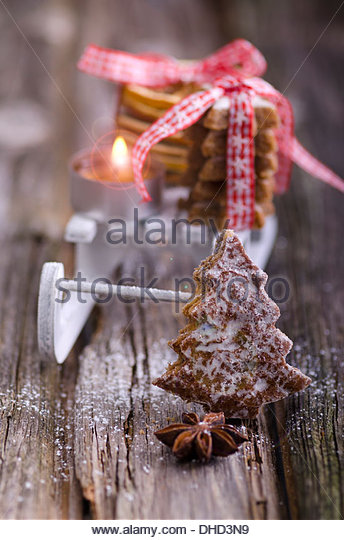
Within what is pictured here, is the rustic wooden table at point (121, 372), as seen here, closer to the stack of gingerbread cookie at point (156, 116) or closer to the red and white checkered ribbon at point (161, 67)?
the stack of gingerbread cookie at point (156, 116)

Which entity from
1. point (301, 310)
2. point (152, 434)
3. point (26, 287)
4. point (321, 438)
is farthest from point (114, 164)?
point (321, 438)

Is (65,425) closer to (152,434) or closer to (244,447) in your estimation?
(152,434)

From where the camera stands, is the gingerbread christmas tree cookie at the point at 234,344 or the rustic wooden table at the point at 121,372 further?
the gingerbread christmas tree cookie at the point at 234,344

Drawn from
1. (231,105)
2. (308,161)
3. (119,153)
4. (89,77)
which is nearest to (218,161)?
(231,105)

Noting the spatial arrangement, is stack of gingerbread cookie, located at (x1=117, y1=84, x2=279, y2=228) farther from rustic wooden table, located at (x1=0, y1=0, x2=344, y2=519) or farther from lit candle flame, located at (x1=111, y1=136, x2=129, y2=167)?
rustic wooden table, located at (x1=0, y1=0, x2=344, y2=519)

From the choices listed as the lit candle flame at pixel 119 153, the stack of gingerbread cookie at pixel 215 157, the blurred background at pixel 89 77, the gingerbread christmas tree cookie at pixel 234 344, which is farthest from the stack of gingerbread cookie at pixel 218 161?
the blurred background at pixel 89 77

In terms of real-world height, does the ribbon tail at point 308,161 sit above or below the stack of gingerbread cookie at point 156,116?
below
